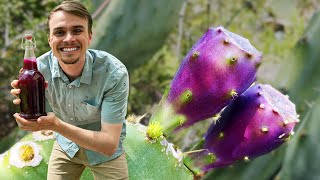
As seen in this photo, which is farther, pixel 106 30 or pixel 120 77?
pixel 106 30

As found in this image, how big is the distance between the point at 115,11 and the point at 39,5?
0.92m

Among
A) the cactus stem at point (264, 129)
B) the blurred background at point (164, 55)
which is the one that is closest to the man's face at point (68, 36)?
the cactus stem at point (264, 129)

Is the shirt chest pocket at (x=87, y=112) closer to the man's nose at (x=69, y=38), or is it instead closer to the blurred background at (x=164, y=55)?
the man's nose at (x=69, y=38)

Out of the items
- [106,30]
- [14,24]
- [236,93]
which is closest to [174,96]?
[236,93]

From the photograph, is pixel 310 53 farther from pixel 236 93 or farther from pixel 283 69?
pixel 236 93

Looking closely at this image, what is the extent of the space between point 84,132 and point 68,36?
0.36ft

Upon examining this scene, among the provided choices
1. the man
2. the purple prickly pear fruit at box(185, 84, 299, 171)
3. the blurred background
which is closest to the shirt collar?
the man

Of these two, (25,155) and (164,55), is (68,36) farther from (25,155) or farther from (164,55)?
(164,55)

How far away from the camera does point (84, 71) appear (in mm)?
772

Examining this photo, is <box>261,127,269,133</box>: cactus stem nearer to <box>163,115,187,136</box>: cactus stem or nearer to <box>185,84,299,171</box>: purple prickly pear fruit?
<box>185,84,299,171</box>: purple prickly pear fruit

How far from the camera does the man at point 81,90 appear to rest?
739mm

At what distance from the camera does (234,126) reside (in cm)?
106

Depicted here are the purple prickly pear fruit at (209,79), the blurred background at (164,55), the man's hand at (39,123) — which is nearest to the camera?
the man's hand at (39,123)

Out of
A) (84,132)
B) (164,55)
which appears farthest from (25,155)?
(164,55)
